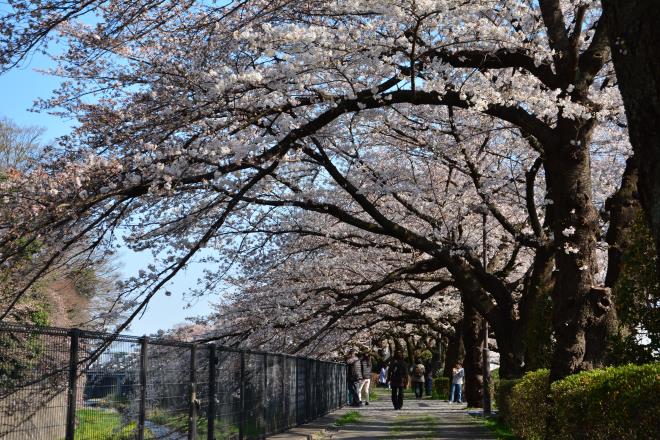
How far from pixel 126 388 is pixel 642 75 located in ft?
20.7

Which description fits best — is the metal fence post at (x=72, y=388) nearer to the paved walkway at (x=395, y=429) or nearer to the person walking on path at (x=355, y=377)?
the paved walkway at (x=395, y=429)

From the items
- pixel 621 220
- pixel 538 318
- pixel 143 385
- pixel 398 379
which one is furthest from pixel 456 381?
pixel 143 385

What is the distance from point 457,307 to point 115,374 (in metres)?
26.5

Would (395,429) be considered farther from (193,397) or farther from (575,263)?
(193,397)

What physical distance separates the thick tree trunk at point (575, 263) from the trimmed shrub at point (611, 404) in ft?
6.69

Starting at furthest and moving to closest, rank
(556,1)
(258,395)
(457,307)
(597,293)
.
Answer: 1. (457,307)
2. (258,395)
3. (556,1)
4. (597,293)

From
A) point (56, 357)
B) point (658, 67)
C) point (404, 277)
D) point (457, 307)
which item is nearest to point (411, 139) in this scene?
point (404, 277)

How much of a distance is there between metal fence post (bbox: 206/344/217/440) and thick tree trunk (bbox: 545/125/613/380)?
475cm

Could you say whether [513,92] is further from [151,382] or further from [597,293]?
[151,382]

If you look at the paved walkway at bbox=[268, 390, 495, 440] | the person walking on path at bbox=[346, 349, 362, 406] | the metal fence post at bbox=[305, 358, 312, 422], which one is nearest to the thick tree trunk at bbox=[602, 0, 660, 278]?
the paved walkway at bbox=[268, 390, 495, 440]

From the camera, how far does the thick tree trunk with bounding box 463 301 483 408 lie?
89.4 feet

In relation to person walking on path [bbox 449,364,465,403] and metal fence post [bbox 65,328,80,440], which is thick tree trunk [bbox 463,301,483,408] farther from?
metal fence post [bbox 65,328,80,440]

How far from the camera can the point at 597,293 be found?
11.6 meters

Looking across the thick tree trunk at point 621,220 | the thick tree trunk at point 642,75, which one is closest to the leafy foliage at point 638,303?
the thick tree trunk at point 621,220
